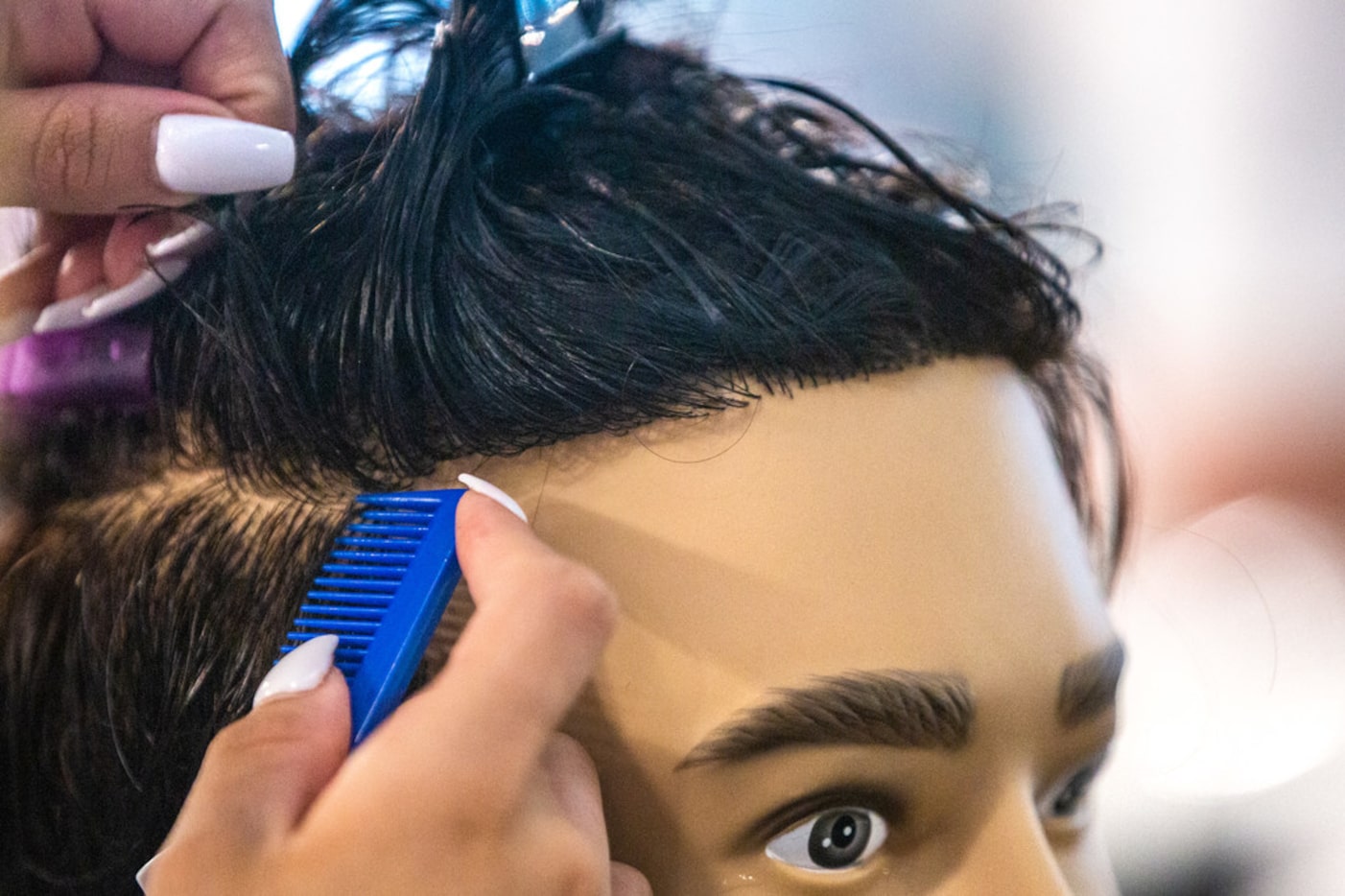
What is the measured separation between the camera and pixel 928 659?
603mm

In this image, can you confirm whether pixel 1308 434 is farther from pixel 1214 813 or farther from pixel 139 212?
pixel 139 212

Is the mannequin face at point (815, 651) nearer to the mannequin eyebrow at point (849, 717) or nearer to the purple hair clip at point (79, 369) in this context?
the mannequin eyebrow at point (849, 717)

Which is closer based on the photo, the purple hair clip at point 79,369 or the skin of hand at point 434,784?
the skin of hand at point 434,784

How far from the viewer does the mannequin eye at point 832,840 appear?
24.2 inches

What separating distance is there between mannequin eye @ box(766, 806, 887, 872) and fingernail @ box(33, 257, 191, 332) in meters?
0.50

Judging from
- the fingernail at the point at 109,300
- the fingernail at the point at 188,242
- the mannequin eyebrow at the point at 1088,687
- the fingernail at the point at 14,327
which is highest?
the fingernail at the point at 188,242

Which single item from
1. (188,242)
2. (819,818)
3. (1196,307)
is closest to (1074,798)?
(819,818)

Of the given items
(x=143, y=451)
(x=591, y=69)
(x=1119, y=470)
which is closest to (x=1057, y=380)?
(x=1119, y=470)

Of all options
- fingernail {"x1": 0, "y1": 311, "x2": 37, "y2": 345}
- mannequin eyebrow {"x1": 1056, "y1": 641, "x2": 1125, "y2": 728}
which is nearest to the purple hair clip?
fingernail {"x1": 0, "y1": 311, "x2": 37, "y2": 345}

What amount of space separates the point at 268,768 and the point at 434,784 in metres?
0.08

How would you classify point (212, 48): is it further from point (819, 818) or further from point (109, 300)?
point (819, 818)

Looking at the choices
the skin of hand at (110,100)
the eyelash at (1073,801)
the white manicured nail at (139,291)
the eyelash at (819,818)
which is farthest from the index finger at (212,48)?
the eyelash at (1073,801)

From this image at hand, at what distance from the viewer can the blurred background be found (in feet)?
2.86

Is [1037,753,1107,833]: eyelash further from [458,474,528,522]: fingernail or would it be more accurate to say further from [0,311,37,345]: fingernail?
[0,311,37,345]: fingernail
